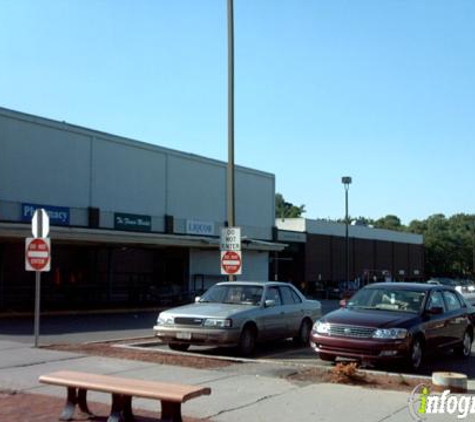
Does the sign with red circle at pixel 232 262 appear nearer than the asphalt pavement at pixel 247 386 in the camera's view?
No

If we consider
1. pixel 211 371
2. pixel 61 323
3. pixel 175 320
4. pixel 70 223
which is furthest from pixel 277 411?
pixel 70 223

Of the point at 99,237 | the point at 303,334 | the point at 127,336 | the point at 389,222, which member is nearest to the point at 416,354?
the point at 303,334

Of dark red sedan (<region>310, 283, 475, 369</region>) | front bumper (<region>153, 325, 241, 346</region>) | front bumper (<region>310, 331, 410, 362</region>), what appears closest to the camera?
front bumper (<region>310, 331, 410, 362</region>)

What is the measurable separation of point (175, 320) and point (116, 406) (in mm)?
6688

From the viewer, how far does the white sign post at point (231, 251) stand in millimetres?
17594

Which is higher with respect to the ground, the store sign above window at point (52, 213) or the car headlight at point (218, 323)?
the store sign above window at point (52, 213)

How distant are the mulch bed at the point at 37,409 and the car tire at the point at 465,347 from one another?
806 centimetres

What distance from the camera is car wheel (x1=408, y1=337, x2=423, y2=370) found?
40.7 feet

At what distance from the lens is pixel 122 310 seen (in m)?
29.5

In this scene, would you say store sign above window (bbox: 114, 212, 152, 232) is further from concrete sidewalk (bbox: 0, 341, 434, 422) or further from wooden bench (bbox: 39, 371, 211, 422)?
wooden bench (bbox: 39, 371, 211, 422)

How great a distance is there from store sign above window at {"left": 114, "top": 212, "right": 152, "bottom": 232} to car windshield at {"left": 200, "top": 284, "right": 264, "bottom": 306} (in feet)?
65.1

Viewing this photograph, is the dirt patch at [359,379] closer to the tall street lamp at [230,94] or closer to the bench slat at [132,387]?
the bench slat at [132,387]

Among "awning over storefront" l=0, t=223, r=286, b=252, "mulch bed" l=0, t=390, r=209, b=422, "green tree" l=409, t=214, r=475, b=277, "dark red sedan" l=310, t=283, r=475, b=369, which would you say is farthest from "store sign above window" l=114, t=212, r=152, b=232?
"green tree" l=409, t=214, r=475, b=277

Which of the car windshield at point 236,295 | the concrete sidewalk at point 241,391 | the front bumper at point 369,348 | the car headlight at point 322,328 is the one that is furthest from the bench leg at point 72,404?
the car windshield at point 236,295
